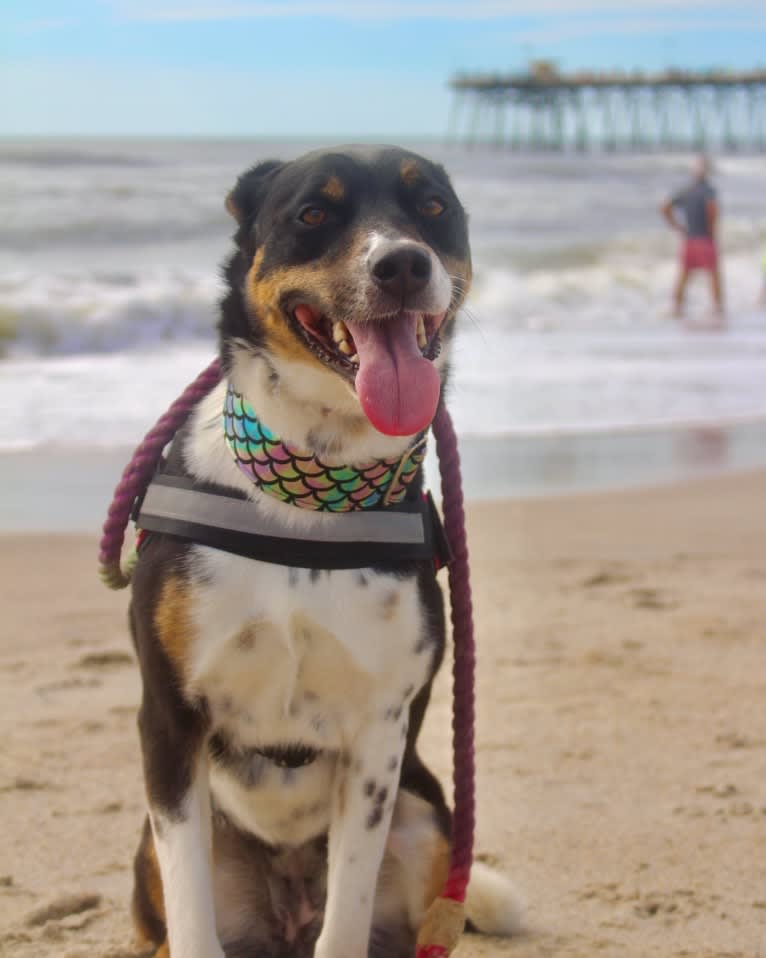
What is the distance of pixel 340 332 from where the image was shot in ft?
8.18

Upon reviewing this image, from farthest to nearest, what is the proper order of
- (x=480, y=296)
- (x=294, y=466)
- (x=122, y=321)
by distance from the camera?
(x=480, y=296) < (x=122, y=321) < (x=294, y=466)

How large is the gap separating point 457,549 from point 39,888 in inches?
52.4

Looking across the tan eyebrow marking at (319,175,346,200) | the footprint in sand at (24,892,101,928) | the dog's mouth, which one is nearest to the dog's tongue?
the dog's mouth

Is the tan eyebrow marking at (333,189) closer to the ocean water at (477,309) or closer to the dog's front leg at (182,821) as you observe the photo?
the ocean water at (477,309)

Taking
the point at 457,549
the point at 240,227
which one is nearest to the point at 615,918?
the point at 457,549

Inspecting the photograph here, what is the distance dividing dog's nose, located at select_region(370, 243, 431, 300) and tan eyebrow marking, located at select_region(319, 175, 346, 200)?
19cm

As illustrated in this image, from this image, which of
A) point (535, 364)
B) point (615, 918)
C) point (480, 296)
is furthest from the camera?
point (480, 296)

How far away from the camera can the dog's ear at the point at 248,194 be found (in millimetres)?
2707

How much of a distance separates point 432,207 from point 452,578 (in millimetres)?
754

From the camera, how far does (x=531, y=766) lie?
390 centimetres

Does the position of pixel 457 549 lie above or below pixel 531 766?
above

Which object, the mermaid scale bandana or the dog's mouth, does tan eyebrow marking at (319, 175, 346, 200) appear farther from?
the mermaid scale bandana

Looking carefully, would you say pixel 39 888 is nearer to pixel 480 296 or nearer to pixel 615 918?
pixel 615 918

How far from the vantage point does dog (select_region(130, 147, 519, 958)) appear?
2451 millimetres
